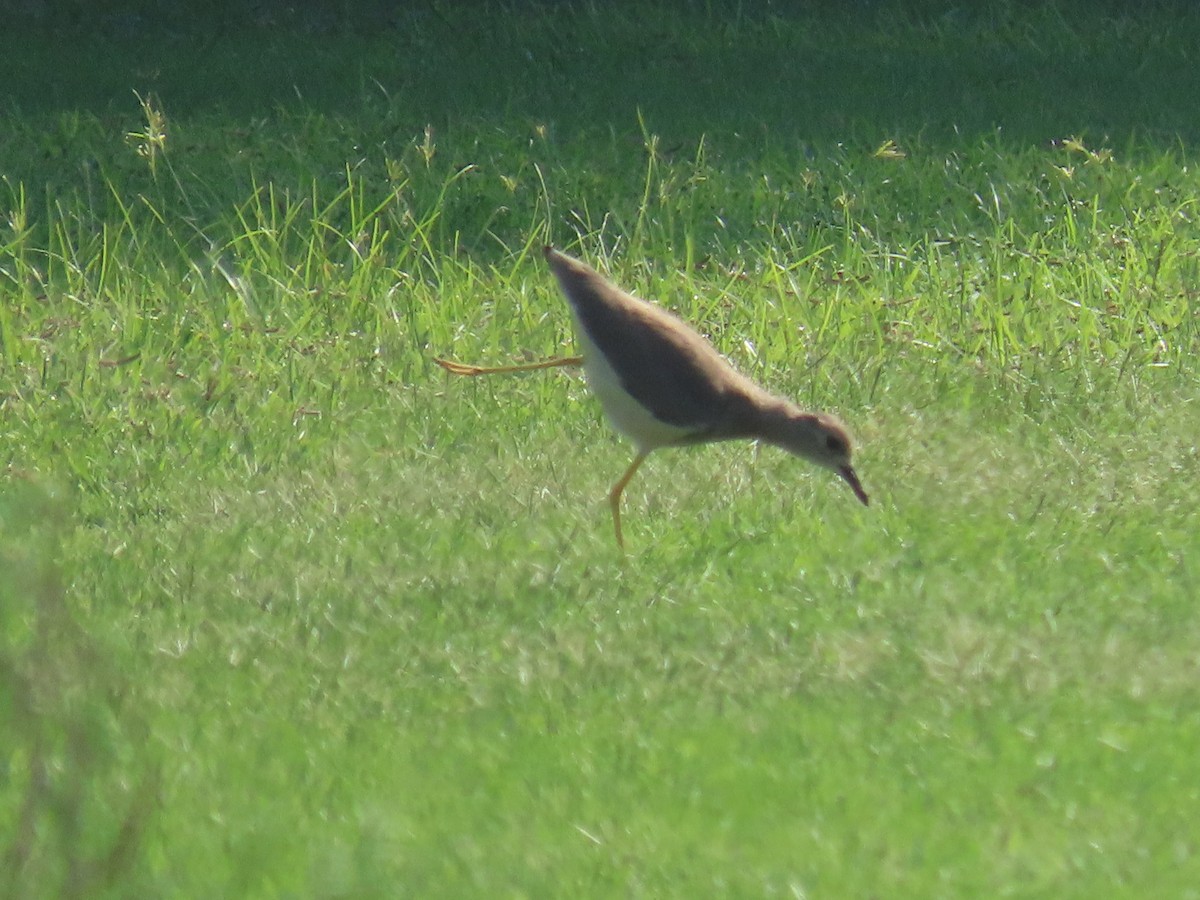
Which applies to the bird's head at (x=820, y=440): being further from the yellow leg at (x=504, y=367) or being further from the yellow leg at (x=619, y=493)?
the yellow leg at (x=504, y=367)

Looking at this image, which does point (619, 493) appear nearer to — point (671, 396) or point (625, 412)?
point (625, 412)

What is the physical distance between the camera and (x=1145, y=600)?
621 centimetres

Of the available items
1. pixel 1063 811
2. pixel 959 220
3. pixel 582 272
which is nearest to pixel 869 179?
pixel 959 220

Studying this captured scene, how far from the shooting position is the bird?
6652mm

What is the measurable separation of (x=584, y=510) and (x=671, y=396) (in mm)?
569

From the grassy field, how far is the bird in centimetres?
30

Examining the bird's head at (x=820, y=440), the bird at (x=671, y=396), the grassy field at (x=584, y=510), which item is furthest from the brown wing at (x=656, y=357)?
the grassy field at (x=584, y=510)

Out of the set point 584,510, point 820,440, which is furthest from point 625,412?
point 820,440

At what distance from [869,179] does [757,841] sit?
22.4ft

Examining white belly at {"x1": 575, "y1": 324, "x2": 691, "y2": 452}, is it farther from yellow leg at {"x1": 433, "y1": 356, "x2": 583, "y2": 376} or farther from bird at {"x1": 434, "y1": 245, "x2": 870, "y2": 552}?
yellow leg at {"x1": 433, "y1": 356, "x2": 583, "y2": 376}

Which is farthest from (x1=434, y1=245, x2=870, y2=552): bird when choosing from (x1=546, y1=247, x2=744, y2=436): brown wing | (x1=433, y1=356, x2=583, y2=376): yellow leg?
(x1=433, y1=356, x2=583, y2=376): yellow leg

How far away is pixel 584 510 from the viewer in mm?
6957

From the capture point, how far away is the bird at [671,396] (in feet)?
21.8

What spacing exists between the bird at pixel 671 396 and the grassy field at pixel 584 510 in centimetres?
30
